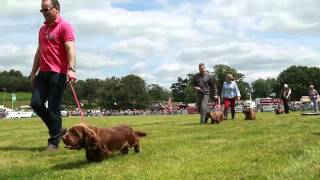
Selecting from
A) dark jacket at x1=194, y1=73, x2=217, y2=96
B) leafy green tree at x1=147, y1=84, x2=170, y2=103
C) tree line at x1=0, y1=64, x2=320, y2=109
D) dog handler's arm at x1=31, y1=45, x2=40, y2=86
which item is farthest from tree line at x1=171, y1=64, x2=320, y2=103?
dog handler's arm at x1=31, y1=45, x2=40, y2=86

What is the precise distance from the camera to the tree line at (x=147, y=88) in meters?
149

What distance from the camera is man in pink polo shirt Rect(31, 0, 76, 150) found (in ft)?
31.0

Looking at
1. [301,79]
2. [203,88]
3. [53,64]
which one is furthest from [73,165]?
[301,79]

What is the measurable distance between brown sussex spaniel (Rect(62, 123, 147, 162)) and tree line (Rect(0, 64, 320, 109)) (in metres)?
125

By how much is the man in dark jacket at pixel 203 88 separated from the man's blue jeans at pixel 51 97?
30.8ft

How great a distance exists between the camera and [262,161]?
7.11 meters

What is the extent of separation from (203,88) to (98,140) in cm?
1142

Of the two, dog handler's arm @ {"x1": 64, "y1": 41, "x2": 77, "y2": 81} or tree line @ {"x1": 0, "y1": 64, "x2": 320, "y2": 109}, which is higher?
tree line @ {"x1": 0, "y1": 64, "x2": 320, "y2": 109}

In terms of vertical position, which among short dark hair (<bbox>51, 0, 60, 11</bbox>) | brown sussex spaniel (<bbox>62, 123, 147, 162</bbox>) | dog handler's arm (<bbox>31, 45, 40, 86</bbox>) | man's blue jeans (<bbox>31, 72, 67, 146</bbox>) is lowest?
brown sussex spaniel (<bbox>62, 123, 147, 162</bbox>)

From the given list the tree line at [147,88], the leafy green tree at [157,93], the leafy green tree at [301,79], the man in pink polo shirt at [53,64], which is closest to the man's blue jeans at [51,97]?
the man in pink polo shirt at [53,64]

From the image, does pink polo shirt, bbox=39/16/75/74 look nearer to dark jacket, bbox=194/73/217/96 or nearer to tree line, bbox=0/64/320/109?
dark jacket, bbox=194/73/217/96

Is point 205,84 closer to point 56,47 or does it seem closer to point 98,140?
point 56,47

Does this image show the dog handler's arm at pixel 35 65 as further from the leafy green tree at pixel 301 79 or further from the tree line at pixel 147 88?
the leafy green tree at pixel 301 79

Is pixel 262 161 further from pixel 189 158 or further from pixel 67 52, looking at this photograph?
pixel 67 52
